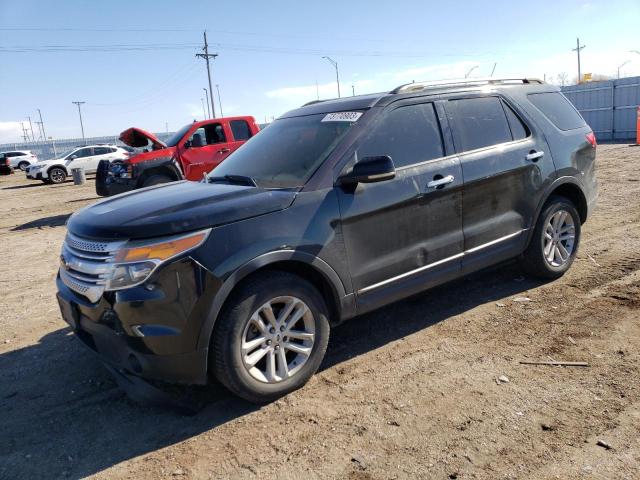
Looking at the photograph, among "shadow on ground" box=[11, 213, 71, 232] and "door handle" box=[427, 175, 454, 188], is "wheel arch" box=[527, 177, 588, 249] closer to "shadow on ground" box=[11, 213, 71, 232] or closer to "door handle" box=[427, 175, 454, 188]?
"door handle" box=[427, 175, 454, 188]

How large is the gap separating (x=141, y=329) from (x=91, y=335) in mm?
511

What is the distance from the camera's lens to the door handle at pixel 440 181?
386 cm

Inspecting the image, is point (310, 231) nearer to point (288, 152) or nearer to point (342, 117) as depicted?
point (288, 152)

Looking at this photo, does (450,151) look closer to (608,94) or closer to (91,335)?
(91,335)

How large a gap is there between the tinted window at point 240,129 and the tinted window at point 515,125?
819 centimetres

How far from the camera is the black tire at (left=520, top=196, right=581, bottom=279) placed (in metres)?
4.74

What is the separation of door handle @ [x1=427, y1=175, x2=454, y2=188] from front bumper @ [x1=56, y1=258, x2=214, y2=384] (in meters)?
1.87

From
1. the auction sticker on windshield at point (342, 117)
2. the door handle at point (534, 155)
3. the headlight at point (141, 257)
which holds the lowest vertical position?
the headlight at point (141, 257)

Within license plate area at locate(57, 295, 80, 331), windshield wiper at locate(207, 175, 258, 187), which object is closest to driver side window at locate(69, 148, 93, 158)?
windshield wiper at locate(207, 175, 258, 187)

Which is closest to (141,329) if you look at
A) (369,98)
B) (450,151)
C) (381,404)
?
(381,404)

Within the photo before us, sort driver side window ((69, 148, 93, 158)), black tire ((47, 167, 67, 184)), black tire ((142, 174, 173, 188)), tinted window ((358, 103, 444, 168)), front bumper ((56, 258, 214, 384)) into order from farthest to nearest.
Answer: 1. driver side window ((69, 148, 93, 158))
2. black tire ((47, 167, 67, 184))
3. black tire ((142, 174, 173, 188))
4. tinted window ((358, 103, 444, 168))
5. front bumper ((56, 258, 214, 384))

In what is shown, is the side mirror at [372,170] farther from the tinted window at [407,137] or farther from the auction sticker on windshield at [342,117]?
the auction sticker on windshield at [342,117]

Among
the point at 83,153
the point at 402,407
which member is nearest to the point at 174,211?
the point at 402,407

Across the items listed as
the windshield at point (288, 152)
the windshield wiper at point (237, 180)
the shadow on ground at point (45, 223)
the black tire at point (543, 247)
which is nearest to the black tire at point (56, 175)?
the shadow on ground at point (45, 223)
